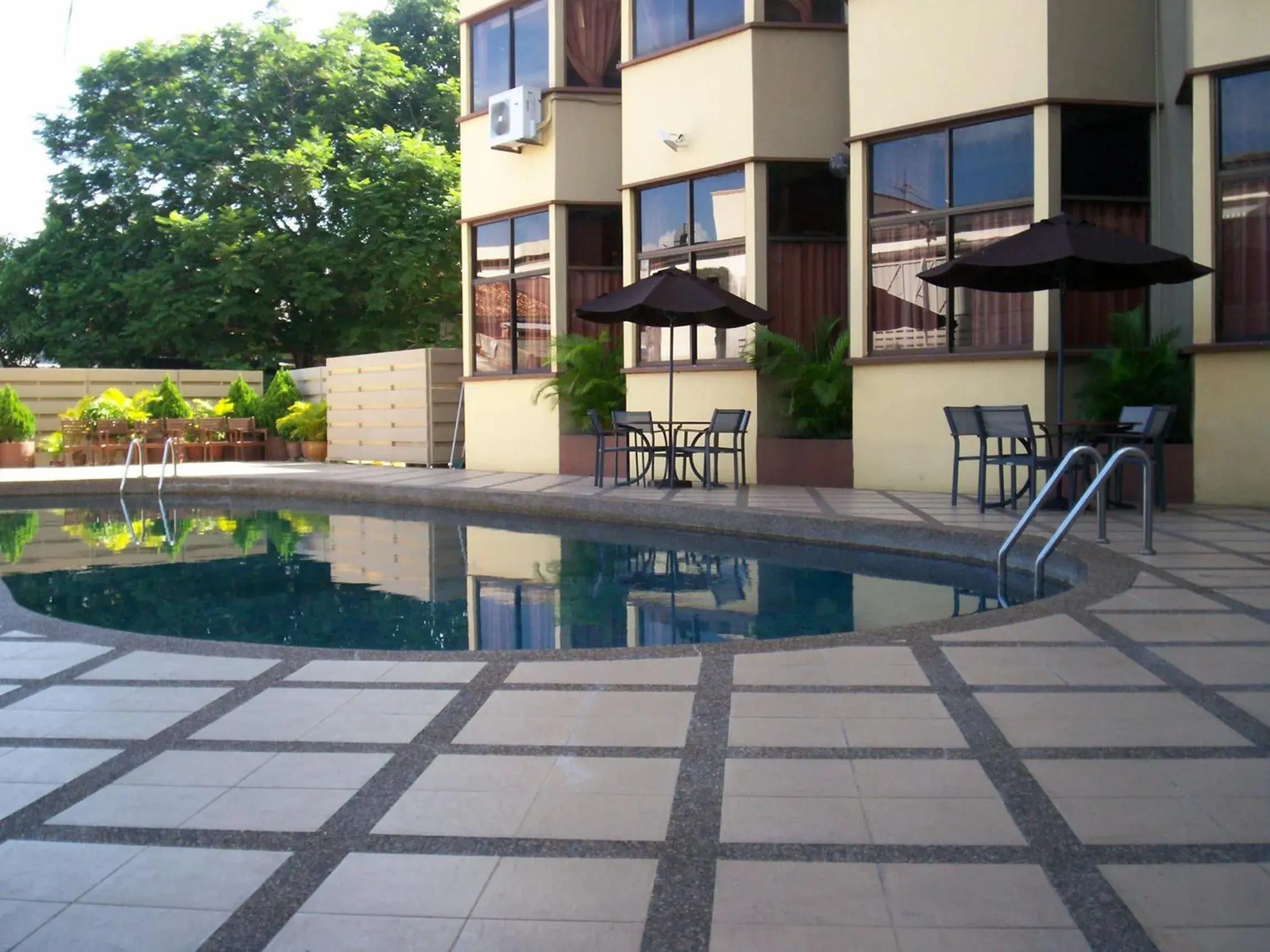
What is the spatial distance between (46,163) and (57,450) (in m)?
11.8

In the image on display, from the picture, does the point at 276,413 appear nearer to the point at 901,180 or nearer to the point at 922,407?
the point at 901,180

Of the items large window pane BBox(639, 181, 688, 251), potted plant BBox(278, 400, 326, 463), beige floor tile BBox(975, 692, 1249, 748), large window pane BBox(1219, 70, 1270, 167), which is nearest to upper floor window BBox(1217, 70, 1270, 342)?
large window pane BBox(1219, 70, 1270, 167)

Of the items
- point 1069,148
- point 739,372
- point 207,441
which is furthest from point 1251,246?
point 207,441

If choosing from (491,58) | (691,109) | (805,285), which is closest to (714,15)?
(691,109)

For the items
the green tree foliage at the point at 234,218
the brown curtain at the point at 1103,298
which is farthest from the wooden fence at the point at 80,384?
the brown curtain at the point at 1103,298

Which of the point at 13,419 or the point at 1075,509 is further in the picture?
the point at 13,419

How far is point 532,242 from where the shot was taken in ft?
48.7

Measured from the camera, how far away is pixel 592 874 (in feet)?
8.26

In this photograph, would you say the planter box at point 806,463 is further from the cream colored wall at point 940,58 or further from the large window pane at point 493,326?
the large window pane at point 493,326

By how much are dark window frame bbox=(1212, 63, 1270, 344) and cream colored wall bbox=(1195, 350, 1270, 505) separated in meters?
0.18

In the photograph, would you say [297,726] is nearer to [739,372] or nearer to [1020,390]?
[1020,390]

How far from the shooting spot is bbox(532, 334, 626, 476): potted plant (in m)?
13.9

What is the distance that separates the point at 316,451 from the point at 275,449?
50.1 inches

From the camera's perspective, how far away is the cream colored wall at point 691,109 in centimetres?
1209
